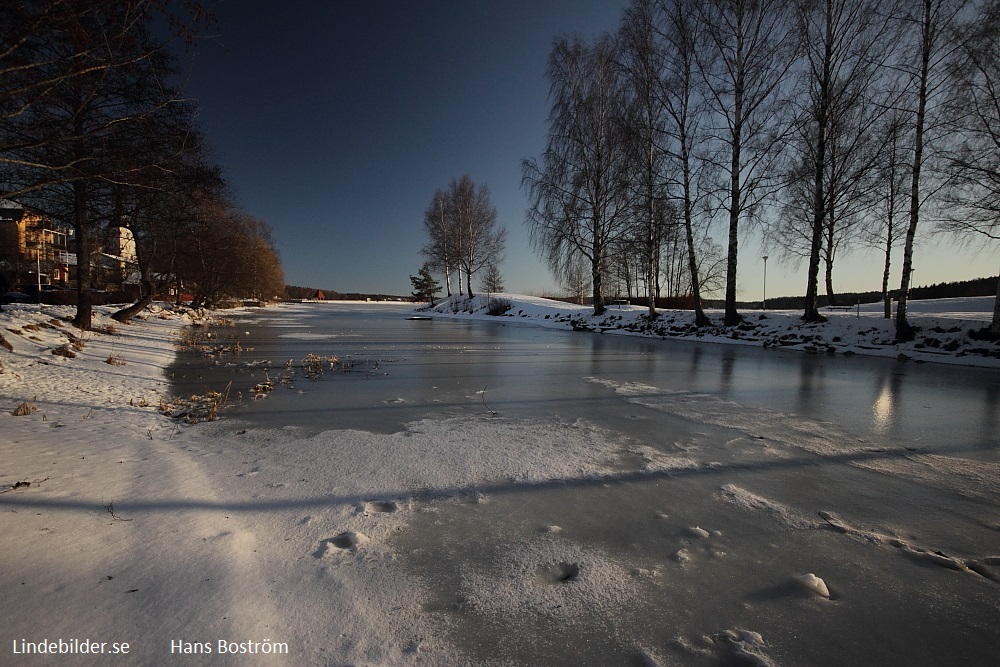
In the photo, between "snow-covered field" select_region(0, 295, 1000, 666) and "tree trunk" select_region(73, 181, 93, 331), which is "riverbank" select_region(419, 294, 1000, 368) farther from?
"tree trunk" select_region(73, 181, 93, 331)

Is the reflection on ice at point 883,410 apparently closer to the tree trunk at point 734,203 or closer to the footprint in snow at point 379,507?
the footprint in snow at point 379,507

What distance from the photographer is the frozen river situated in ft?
4.78

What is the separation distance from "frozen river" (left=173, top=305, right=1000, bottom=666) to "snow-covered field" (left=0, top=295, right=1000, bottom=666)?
1 centimetres

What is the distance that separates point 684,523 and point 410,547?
1408 mm

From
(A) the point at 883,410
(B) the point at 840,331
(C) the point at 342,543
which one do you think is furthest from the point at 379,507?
(B) the point at 840,331

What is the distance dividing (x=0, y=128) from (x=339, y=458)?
17.3 ft

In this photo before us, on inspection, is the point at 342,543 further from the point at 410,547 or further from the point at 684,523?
the point at 684,523

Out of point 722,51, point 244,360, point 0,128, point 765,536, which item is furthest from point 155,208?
point 722,51

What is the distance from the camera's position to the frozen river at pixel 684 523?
4.78 feet

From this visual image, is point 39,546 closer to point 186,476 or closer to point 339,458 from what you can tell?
point 186,476

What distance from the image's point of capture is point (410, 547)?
6.44 feet

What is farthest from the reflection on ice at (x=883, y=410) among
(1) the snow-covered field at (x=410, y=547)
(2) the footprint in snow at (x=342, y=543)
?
(2) the footprint in snow at (x=342, y=543)

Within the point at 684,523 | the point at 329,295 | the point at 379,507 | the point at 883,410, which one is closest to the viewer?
the point at 684,523

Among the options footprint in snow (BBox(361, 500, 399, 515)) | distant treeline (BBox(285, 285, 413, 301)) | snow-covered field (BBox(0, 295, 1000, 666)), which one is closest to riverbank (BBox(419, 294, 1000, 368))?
snow-covered field (BBox(0, 295, 1000, 666))
